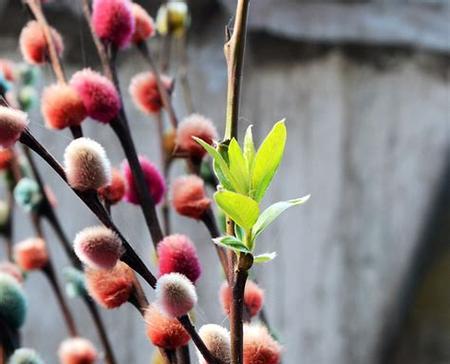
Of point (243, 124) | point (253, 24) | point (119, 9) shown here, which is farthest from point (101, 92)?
point (253, 24)

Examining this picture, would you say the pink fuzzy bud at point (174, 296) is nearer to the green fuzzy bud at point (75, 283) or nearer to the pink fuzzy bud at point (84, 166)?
the pink fuzzy bud at point (84, 166)

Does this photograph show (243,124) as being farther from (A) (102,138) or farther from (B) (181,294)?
(B) (181,294)

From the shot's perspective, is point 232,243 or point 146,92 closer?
point 232,243

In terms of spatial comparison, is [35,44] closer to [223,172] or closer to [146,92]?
[146,92]

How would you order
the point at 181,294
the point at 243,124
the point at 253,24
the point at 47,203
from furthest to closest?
1. the point at 253,24
2. the point at 243,124
3. the point at 47,203
4. the point at 181,294

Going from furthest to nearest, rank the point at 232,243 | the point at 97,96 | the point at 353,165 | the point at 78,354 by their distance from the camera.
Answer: the point at 353,165
the point at 78,354
the point at 97,96
the point at 232,243

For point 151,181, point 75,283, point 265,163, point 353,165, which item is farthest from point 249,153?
point 353,165

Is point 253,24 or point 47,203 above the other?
point 253,24
